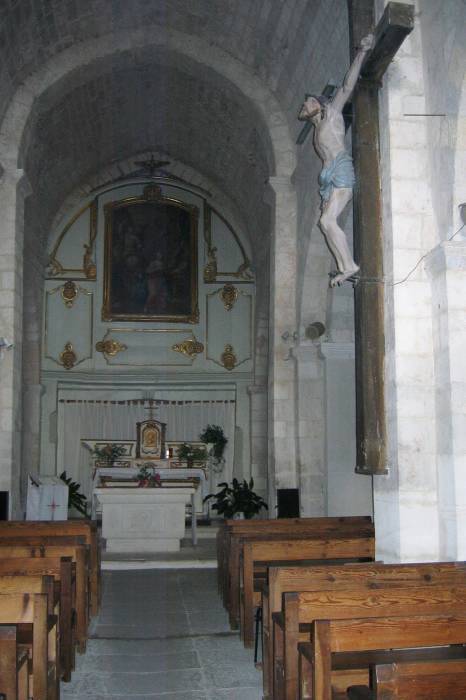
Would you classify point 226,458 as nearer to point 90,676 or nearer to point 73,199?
point 73,199

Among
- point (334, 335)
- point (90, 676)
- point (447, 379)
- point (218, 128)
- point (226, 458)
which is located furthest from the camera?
point (226, 458)

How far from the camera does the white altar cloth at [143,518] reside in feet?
36.6

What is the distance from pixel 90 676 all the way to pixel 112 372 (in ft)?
39.9

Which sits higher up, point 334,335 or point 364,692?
point 334,335

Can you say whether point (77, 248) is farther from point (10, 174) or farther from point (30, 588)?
point (30, 588)

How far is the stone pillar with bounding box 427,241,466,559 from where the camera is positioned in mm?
5832

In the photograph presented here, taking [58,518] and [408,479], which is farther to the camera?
[58,518]

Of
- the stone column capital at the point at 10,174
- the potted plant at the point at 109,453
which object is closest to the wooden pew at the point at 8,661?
the stone column capital at the point at 10,174

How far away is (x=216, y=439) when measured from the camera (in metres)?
16.6

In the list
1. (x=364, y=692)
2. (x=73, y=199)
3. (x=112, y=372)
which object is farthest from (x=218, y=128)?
(x=364, y=692)

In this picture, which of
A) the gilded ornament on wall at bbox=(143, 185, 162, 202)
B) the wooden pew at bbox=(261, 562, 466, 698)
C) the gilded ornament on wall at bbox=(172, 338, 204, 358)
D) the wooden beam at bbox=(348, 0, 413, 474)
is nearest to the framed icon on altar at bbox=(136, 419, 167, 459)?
the gilded ornament on wall at bbox=(172, 338, 204, 358)

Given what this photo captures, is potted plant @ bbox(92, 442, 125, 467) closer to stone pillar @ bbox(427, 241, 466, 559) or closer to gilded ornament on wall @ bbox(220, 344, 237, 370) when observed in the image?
gilded ornament on wall @ bbox(220, 344, 237, 370)

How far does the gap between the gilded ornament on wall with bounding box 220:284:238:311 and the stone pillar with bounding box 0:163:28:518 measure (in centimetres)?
675

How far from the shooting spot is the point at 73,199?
17.4 m
